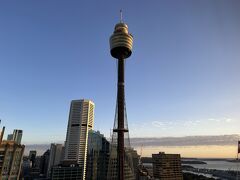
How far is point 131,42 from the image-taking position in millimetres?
126688

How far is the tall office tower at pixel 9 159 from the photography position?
104m

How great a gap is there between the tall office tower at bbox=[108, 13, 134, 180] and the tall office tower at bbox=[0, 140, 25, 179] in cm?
4655

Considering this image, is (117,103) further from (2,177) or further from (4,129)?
(2,177)

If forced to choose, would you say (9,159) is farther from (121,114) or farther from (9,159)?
(121,114)

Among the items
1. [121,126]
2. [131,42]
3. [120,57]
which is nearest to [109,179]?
[121,126]

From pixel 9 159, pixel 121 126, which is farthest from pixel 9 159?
pixel 121 126

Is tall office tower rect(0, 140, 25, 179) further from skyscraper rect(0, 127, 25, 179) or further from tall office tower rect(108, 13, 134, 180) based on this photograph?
tall office tower rect(108, 13, 134, 180)

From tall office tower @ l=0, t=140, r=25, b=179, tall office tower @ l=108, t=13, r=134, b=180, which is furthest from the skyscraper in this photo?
tall office tower @ l=108, t=13, r=134, b=180

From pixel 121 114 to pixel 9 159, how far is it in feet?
186

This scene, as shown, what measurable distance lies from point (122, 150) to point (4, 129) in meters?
54.8

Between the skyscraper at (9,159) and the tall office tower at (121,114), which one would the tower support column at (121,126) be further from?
the skyscraper at (9,159)

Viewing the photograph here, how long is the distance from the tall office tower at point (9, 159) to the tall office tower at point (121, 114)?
4655 cm

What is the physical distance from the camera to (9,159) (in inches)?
4220

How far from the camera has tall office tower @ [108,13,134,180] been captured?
110m
